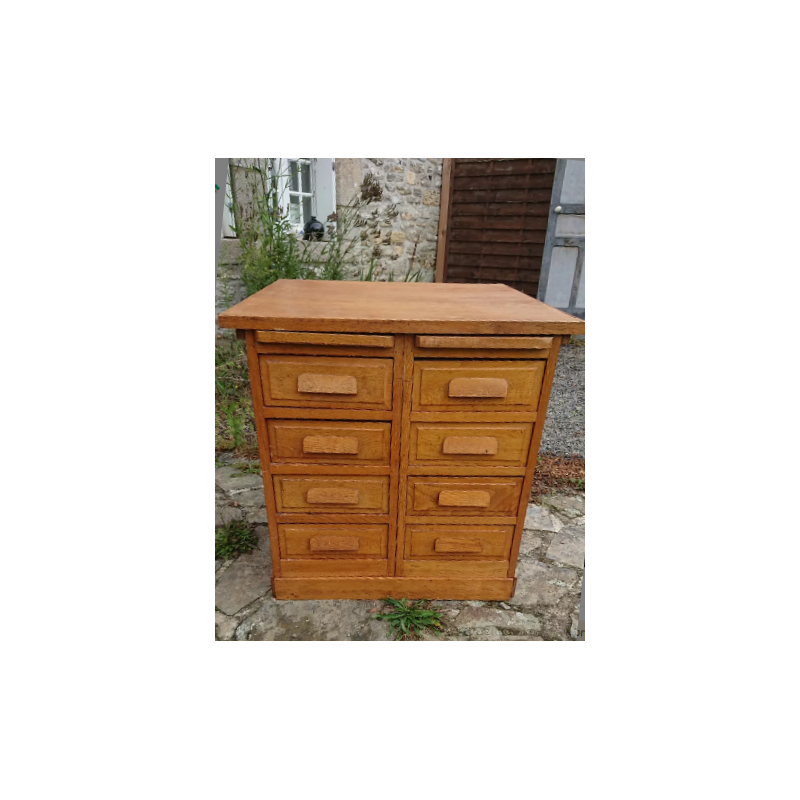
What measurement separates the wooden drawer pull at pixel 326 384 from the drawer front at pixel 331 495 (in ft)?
1.22

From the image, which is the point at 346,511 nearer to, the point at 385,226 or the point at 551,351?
the point at 551,351

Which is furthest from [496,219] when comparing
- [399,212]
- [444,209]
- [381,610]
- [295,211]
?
[381,610]

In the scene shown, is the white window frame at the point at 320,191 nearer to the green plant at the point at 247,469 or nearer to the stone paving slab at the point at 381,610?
the green plant at the point at 247,469

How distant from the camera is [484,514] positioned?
184 cm

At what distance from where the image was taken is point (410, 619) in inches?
73.5

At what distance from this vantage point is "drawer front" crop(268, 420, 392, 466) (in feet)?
5.42

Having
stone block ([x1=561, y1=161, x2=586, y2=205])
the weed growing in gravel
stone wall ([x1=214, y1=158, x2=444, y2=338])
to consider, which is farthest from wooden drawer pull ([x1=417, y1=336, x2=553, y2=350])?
stone block ([x1=561, y1=161, x2=586, y2=205])

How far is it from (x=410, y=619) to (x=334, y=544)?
1.46 ft

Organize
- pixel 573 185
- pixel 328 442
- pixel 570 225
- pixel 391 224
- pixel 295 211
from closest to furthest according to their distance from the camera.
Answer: pixel 328 442
pixel 295 211
pixel 391 224
pixel 573 185
pixel 570 225

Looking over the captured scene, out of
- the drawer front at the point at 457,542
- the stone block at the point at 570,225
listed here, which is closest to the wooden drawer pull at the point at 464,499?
the drawer front at the point at 457,542

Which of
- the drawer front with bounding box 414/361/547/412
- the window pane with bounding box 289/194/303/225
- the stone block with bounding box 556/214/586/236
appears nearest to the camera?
the drawer front with bounding box 414/361/547/412

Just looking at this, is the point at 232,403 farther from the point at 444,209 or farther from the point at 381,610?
the point at 444,209

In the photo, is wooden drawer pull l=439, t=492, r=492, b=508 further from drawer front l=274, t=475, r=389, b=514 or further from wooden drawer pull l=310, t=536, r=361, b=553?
wooden drawer pull l=310, t=536, r=361, b=553

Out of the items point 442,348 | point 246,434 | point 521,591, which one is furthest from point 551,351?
point 246,434
